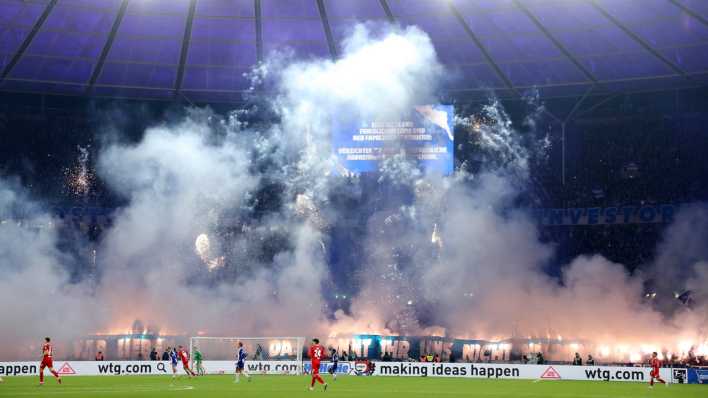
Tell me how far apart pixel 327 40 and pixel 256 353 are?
520 inches

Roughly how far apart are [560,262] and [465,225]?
4.85 m

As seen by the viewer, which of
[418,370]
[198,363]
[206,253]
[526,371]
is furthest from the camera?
[206,253]

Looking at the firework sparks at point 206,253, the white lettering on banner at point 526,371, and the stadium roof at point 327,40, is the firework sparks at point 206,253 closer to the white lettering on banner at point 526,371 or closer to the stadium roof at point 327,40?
the stadium roof at point 327,40

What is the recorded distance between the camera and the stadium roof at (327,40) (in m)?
34.1

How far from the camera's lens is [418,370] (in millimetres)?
37438

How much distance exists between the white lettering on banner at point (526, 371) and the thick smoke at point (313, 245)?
5.20 m

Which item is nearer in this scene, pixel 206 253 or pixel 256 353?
pixel 256 353

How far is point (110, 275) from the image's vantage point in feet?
143

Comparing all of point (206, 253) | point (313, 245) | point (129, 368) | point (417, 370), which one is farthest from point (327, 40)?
point (129, 368)

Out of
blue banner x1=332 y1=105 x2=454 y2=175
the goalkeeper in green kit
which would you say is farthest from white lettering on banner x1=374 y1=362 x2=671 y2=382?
blue banner x1=332 y1=105 x2=454 y2=175

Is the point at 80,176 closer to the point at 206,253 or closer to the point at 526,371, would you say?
the point at 206,253

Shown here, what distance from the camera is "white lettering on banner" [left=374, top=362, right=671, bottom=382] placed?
117 ft

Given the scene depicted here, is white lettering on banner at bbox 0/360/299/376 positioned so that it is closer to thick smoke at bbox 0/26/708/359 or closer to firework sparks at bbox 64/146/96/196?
thick smoke at bbox 0/26/708/359

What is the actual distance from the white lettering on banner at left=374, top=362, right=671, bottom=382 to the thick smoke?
520 centimetres
